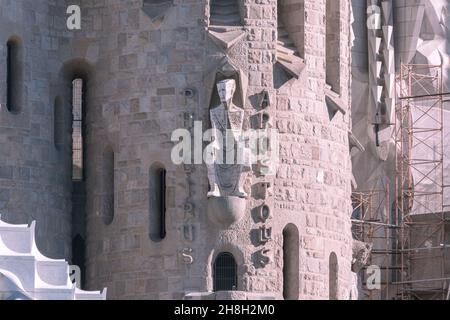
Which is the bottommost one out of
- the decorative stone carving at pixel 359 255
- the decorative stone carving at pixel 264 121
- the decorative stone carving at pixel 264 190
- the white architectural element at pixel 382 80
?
the decorative stone carving at pixel 359 255

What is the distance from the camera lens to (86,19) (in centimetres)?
7750

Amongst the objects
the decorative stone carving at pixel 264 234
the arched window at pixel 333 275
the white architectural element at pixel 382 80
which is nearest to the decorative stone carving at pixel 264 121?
the decorative stone carving at pixel 264 234

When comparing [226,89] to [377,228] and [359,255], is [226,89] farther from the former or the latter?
[377,228]

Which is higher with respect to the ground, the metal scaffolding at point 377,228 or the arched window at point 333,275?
the metal scaffolding at point 377,228

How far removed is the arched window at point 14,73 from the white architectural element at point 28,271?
8.67 metres

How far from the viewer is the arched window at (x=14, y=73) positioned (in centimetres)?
7688

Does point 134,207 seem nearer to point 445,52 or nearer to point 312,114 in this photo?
point 312,114

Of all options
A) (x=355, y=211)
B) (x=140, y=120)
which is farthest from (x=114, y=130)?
(x=355, y=211)

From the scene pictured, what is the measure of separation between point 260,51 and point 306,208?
396 cm

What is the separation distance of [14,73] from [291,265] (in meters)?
8.36

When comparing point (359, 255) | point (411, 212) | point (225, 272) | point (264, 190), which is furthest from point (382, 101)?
point (225, 272)

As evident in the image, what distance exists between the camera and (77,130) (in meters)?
81.6

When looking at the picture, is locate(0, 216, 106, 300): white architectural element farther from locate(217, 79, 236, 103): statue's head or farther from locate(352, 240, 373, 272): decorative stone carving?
locate(352, 240, 373, 272): decorative stone carving

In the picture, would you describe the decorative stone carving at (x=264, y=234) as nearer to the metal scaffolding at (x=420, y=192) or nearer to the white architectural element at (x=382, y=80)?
the metal scaffolding at (x=420, y=192)
